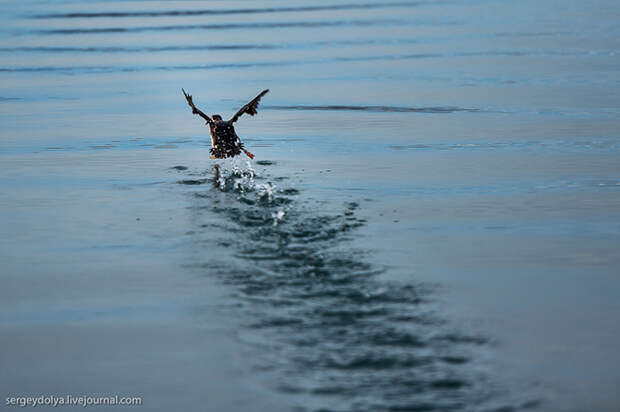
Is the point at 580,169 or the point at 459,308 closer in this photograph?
the point at 459,308

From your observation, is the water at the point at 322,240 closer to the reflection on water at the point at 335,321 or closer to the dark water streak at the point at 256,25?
the reflection on water at the point at 335,321

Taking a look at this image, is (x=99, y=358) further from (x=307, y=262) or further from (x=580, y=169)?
(x=580, y=169)

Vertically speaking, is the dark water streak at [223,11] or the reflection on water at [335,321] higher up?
the dark water streak at [223,11]

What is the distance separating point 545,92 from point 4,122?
9848 millimetres

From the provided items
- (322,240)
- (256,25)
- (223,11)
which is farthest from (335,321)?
(223,11)

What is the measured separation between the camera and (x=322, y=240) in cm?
932

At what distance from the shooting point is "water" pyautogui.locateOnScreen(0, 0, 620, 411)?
21.5ft

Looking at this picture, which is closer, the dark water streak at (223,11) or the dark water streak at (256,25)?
the dark water streak at (256,25)

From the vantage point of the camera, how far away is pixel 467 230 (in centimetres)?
1002

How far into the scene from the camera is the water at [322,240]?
21.5ft

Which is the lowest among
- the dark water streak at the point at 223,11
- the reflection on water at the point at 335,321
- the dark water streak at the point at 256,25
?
the reflection on water at the point at 335,321

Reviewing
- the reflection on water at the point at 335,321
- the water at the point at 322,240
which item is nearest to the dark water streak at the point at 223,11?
the water at the point at 322,240

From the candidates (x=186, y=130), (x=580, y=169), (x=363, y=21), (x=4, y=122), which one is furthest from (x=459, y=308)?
(x=363, y=21)

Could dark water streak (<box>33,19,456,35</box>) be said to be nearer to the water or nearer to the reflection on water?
the water
